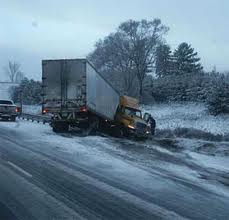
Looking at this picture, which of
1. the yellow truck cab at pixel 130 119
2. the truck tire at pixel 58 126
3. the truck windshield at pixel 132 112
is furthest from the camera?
the truck windshield at pixel 132 112

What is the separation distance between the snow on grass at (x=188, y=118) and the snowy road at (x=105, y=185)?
671 inches

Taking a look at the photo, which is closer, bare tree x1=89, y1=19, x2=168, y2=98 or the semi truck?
the semi truck

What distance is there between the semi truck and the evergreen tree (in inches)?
1914

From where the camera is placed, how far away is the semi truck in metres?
26.7

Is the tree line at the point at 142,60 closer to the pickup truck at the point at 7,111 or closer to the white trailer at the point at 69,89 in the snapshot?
the pickup truck at the point at 7,111

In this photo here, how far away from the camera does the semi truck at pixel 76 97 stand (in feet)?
87.7

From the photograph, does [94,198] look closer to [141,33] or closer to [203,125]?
[203,125]

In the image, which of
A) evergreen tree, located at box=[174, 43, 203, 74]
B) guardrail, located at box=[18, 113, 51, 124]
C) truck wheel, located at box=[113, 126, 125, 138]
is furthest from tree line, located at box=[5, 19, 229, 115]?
truck wheel, located at box=[113, 126, 125, 138]

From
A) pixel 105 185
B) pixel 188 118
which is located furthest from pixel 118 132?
pixel 105 185

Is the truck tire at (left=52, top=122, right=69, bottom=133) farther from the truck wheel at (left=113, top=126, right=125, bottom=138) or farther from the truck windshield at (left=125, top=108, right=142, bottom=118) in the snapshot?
the truck windshield at (left=125, top=108, right=142, bottom=118)

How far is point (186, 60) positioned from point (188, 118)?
36.2 m

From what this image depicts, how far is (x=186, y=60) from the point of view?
79250 millimetres

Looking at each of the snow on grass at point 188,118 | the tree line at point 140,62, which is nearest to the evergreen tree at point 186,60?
the tree line at point 140,62

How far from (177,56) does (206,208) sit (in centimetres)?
7163
